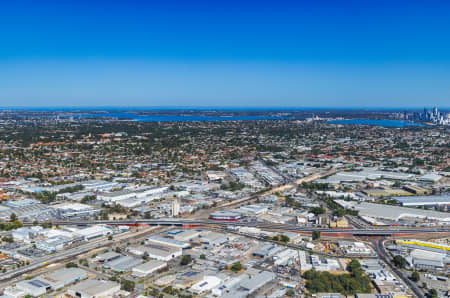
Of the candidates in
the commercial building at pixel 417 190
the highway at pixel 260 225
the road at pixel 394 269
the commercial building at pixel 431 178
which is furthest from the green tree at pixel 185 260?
the commercial building at pixel 431 178

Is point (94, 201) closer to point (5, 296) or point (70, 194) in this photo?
point (70, 194)

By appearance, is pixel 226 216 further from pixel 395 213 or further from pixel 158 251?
pixel 395 213

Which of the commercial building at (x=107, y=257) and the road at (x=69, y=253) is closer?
the road at (x=69, y=253)

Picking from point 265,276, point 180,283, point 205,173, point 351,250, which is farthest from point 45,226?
point 205,173

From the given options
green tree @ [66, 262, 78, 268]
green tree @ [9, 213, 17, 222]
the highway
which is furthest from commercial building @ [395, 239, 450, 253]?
green tree @ [9, 213, 17, 222]

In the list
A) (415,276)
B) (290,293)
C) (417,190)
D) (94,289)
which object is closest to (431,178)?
(417,190)

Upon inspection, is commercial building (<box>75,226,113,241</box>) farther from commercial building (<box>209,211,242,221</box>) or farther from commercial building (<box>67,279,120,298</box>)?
commercial building (<box>209,211,242,221</box>)

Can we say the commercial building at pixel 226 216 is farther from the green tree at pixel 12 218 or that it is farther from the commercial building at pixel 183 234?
the green tree at pixel 12 218
